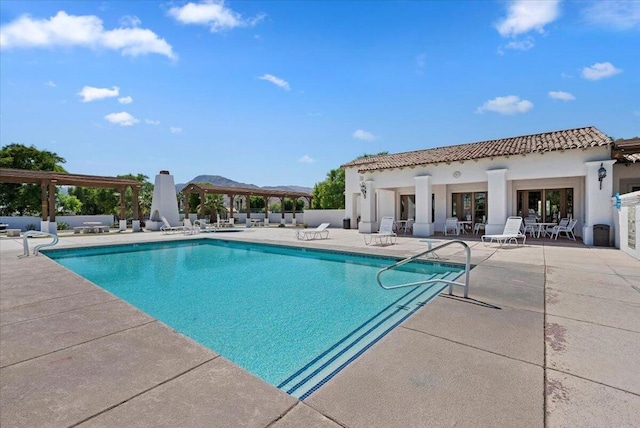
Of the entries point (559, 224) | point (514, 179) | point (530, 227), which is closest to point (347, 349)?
point (514, 179)

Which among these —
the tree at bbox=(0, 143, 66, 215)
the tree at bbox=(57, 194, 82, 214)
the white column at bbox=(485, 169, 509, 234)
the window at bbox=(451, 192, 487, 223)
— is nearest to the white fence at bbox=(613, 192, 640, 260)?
the white column at bbox=(485, 169, 509, 234)

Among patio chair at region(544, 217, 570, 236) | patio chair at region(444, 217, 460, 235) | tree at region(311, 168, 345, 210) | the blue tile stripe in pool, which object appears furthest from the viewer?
tree at region(311, 168, 345, 210)

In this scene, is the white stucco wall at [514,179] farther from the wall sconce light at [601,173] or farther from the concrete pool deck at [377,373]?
the concrete pool deck at [377,373]

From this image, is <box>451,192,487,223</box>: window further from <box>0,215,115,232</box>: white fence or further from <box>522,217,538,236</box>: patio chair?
<box>0,215,115,232</box>: white fence

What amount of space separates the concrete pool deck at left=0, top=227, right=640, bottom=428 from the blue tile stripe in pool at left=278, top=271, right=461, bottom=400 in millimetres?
560

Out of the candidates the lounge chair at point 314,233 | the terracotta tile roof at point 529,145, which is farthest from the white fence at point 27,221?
the terracotta tile roof at point 529,145

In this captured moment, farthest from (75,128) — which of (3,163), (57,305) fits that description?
(57,305)

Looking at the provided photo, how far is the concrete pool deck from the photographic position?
6.86ft

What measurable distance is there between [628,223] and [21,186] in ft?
128

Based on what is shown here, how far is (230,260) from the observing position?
36.7 feet

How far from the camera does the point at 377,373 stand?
2627 millimetres

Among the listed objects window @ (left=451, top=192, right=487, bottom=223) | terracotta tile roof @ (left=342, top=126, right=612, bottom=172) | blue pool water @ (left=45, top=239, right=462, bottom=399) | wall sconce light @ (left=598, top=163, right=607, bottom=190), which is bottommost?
blue pool water @ (left=45, top=239, right=462, bottom=399)

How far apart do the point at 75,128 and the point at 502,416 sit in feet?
87.3

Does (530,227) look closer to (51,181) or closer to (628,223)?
(628,223)
